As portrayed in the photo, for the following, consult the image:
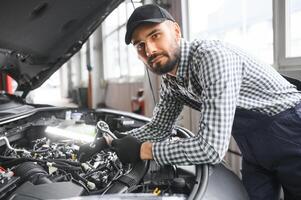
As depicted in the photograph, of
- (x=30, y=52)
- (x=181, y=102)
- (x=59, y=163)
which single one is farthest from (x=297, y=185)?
(x=30, y=52)

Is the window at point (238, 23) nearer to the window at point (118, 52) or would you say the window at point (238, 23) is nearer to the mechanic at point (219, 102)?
the mechanic at point (219, 102)

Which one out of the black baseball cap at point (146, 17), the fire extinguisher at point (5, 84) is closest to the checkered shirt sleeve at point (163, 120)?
the black baseball cap at point (146, 17)

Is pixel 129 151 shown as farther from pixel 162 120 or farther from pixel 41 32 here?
pixel 41 32

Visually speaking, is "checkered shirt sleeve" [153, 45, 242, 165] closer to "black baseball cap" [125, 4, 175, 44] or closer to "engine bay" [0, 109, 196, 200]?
"engine bay" [0, 109, 196, 200]

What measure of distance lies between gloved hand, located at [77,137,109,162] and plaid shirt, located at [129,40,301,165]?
10.6 inches

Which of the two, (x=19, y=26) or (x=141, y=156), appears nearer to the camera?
Result: (x=141, y=156)

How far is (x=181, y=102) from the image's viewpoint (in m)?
1.49

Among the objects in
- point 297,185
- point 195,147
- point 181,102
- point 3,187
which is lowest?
point 297,185

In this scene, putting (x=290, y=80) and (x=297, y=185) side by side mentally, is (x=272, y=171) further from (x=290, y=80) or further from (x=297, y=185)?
(x=290, y=80)

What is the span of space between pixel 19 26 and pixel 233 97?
1239 mm

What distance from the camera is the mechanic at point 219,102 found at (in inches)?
39.4

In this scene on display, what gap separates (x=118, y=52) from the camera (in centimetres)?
715

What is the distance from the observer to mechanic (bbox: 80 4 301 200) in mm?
1000

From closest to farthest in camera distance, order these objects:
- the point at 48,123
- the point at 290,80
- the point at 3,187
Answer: the point at 3,187
the point at 290,80
the point at 48,123
